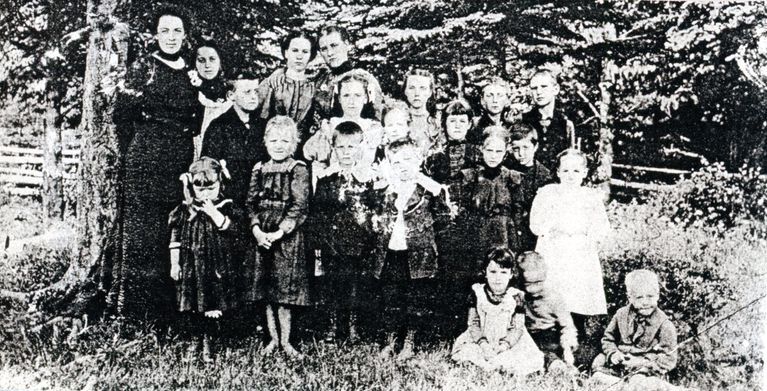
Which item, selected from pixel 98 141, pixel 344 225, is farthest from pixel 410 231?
pixel 98 141

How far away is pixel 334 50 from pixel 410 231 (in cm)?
123

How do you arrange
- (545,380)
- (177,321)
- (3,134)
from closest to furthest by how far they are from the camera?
(545,380) < (177,321) < (3,134)

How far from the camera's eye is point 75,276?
15.2 ft

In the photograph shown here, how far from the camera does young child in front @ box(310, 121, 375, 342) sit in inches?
167

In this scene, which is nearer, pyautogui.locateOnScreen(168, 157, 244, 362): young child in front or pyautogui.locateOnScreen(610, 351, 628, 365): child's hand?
pyautogui.locateOnScreen(610, 351, 628, 365): child's hand

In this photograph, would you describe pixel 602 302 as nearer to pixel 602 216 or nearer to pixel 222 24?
pixel 602 216

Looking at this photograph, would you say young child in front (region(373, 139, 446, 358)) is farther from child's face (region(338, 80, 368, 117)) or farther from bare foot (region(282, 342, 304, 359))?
bare foot (region(282, 342, 304, 359))

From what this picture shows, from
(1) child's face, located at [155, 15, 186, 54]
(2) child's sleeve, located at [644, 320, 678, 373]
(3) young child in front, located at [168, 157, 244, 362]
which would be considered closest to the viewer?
(2) child's sleeve, located at [644, 320, 678, 373]

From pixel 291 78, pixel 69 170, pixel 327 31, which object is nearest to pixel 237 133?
pixel 291 78

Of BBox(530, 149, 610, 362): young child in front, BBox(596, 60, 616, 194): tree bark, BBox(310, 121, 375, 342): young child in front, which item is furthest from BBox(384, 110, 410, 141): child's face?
BBox(596, 60, 616, 194): tree bark

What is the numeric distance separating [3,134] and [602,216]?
404 cm

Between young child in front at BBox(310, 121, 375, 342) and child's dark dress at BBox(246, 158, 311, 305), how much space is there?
11 centimetres

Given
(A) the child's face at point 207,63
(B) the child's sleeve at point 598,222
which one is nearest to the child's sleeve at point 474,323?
(B) the child's sleeve at point 598,222

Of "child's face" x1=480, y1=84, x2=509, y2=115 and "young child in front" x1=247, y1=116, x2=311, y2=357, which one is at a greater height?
"child's face" x1=480, y1=84, x2=509, y2=115
